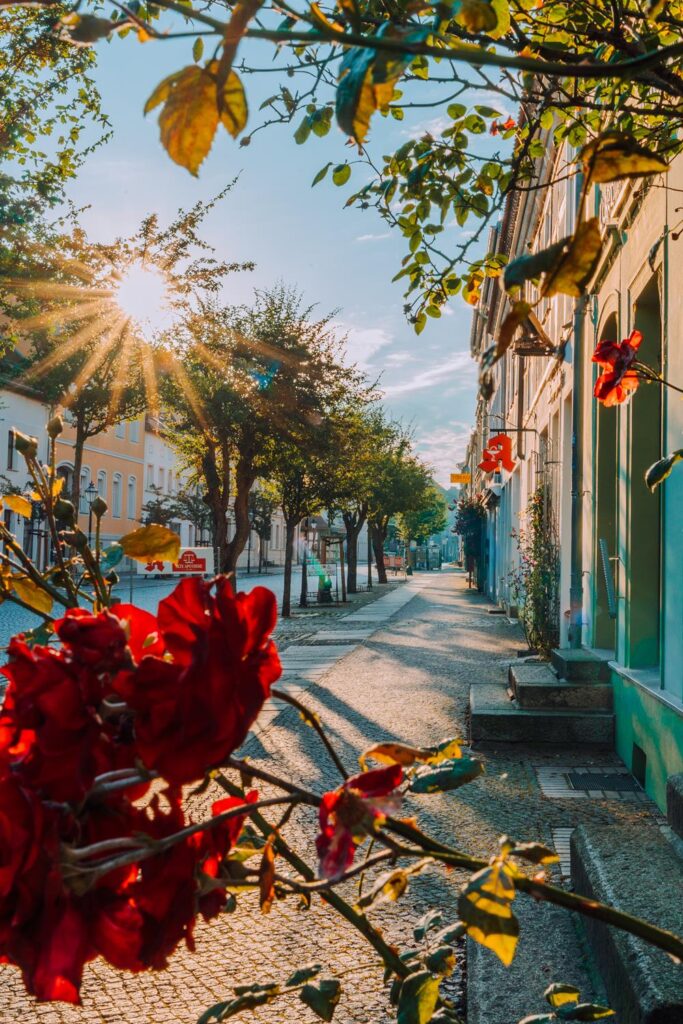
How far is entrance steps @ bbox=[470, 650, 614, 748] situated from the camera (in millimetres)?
6562

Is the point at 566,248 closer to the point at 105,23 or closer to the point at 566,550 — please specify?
the point at 105,23

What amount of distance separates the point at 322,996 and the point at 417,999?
0.15 meters

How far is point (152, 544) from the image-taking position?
37.4 inches

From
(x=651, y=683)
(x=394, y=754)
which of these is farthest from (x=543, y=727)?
(x=394, y=754)

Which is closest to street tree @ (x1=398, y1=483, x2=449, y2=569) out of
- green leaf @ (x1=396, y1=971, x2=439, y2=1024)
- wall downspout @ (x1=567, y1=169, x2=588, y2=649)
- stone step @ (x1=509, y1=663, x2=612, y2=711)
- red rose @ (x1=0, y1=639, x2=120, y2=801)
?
wall downspout @ (x1=567, y1=169, x2=588, y2=649)

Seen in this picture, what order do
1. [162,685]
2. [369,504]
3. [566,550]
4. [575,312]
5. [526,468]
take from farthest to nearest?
[369,504]
[526,468]
[566,550]
[575,312]
[162,685]

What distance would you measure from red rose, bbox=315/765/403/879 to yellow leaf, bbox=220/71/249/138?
1.59ft

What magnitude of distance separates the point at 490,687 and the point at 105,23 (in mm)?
7691

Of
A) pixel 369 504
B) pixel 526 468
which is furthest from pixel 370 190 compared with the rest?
pixel 369 504

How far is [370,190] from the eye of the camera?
9.45 ft

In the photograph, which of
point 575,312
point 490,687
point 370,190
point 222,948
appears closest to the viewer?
point 370,190

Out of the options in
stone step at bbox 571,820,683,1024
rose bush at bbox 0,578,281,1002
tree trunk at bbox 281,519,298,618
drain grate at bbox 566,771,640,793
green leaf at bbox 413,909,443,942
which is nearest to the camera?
rose bush at bbox 0,578,281,1002

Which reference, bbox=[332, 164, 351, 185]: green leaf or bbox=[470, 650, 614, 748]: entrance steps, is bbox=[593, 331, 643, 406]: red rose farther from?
bbox=[470, 650, 614, 748]: entrance steps

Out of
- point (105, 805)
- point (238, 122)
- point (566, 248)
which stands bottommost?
point (105, 805)
